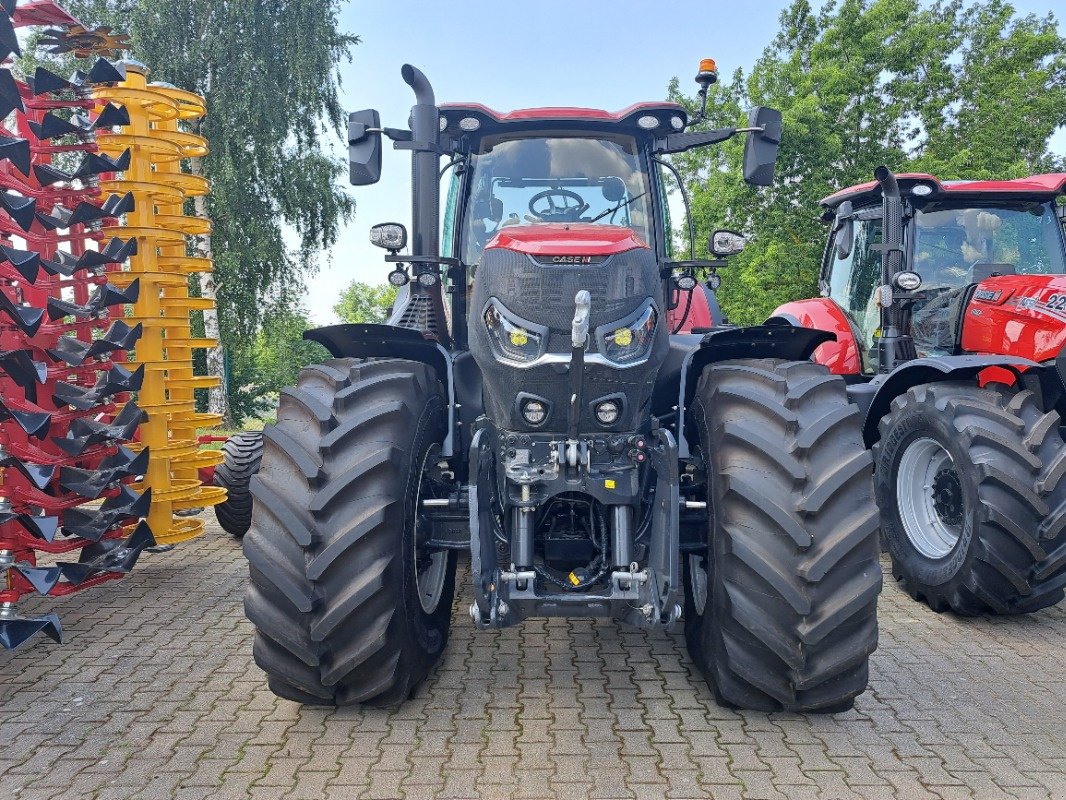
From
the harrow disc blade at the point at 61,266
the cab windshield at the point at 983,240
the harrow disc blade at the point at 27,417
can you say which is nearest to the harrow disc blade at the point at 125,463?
the harrow disc blade at the point at 27,417

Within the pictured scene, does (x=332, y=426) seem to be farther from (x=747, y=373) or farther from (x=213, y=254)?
(x=213, y=254)

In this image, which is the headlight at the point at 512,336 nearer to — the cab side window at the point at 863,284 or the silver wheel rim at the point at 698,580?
the silver wheel rim at the point at 698,580

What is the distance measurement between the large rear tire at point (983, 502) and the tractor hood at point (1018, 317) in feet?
2.50

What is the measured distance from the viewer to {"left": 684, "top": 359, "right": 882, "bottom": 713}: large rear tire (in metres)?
2.98

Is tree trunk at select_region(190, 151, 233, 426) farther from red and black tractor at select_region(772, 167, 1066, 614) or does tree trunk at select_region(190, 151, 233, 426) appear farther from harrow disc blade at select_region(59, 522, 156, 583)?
red and black tractor at select_region(772, 167, 1066, 614)

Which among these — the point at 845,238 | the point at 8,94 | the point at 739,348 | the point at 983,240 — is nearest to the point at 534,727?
the point at 739,348

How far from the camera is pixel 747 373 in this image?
11.2 ft

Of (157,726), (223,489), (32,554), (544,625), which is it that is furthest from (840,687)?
(223,489)

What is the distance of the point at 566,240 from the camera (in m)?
3.29

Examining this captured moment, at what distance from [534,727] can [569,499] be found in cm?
93

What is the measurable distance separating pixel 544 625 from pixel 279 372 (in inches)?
872

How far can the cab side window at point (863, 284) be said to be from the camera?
6921 millimetres

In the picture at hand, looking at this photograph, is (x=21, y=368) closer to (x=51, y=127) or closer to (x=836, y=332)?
(x=51, y=127)

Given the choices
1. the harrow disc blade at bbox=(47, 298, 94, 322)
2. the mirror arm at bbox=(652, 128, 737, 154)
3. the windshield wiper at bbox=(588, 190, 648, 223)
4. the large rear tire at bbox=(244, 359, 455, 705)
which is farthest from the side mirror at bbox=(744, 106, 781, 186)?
the harrow disc blade at bbox=(47, 298, 94, 322)
